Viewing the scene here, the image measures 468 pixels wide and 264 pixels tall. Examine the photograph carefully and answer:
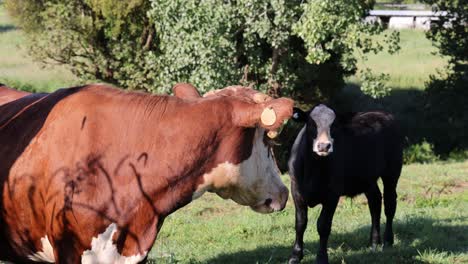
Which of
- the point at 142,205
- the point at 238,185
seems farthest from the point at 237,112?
the point at 142,205

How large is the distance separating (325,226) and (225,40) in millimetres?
10923

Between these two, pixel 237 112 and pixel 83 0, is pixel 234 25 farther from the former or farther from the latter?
pixel 237 112

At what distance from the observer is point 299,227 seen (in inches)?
323

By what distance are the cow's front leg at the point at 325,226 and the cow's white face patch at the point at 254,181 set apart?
3.53 m

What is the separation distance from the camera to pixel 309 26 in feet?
57.5

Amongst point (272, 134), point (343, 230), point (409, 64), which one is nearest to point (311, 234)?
point (343, 230)

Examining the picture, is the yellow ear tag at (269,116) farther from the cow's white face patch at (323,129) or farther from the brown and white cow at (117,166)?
the cow's white face patch at (323,129)

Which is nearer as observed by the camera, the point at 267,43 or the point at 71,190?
the point at 71,190

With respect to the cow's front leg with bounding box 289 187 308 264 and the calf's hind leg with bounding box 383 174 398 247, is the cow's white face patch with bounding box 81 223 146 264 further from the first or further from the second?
the calf's hind leg with bounding box 383 174 398 247

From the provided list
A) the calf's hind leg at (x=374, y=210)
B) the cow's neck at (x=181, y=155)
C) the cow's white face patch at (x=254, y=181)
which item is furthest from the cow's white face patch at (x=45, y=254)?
the calf's hind leg at (x=374, y=210)

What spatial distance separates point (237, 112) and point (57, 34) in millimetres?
22174

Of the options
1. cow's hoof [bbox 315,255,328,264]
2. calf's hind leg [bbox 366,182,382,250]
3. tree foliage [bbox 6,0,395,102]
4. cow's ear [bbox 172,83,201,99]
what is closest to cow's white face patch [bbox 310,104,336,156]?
cow's hoof [bbox 315,255,328,264]

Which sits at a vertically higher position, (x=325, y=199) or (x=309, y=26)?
(x=309, y=26)

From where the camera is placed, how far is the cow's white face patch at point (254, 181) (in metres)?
3.97
